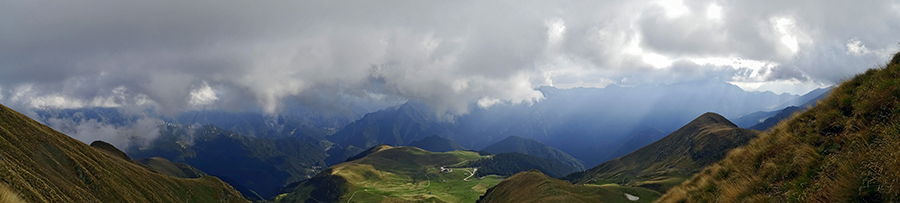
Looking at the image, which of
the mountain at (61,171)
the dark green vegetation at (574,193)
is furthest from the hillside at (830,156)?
the dark green vegetation at (574,193)

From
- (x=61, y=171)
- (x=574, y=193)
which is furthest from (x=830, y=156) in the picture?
(x=61, y=171)

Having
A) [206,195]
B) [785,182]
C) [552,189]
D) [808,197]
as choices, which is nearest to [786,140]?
[785,182]

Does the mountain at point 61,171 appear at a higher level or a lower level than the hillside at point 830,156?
higher

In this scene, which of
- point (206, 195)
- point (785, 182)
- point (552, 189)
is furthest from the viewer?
point (206, 195)

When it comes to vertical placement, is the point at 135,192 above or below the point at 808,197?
above

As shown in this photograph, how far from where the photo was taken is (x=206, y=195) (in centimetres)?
11638

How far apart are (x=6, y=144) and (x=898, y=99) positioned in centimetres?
9545

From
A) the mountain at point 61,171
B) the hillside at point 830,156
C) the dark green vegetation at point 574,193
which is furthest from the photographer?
the dark green vegetation at point 574,193

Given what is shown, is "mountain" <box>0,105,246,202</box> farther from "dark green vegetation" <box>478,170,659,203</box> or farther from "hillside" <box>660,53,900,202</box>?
"dark green vegetation" <box>478,170,659,203</box>

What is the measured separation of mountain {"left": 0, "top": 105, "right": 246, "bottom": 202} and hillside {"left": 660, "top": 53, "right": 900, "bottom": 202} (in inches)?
2197

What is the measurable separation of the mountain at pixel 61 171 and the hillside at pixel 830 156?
183 feet

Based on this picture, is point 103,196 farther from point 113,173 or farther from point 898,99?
point 898,99

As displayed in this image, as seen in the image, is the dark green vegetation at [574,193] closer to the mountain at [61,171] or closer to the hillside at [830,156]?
the hillside at [830,156]

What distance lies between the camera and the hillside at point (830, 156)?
7832 mm
